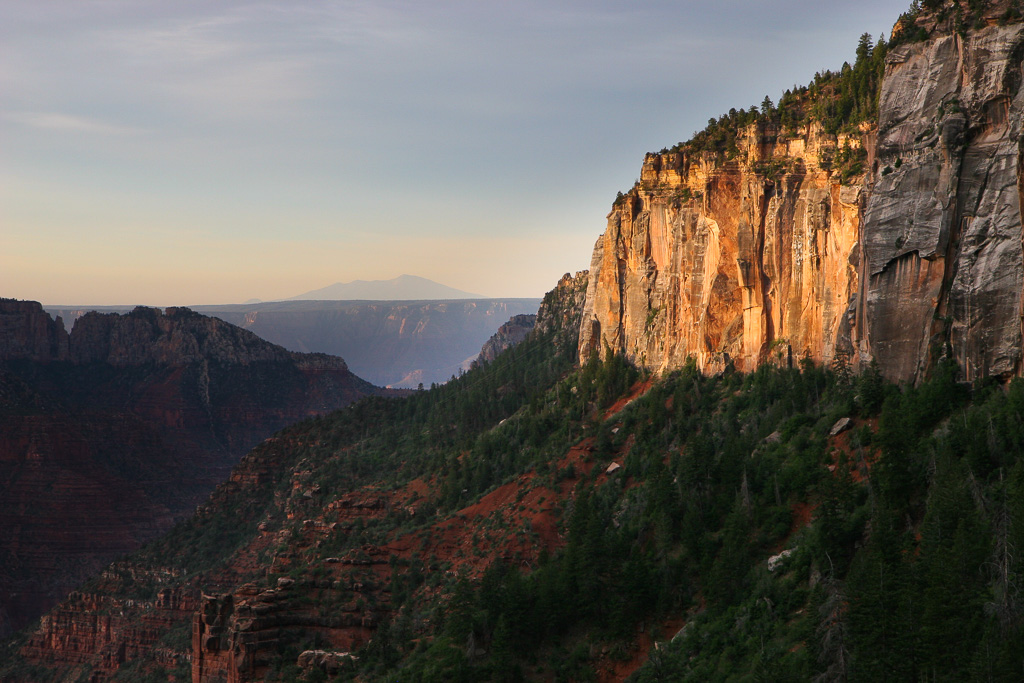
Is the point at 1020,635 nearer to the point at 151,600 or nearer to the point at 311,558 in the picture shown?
the point at 311,558

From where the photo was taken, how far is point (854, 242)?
95.9 m

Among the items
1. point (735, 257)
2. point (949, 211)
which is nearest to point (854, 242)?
point (735, 257)

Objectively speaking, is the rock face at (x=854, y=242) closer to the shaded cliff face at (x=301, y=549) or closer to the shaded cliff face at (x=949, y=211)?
the shaded cliff face at (x=949, y=211)

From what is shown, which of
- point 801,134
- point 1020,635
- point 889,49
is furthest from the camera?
point 801,134

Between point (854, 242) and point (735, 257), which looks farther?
point (735, 257)

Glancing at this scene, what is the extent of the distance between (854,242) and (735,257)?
17.4 metres

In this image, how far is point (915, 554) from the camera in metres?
64.6

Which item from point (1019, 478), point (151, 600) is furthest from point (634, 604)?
point (151, 600)

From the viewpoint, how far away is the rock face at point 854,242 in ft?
243

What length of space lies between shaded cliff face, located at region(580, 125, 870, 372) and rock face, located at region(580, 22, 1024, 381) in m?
0.17

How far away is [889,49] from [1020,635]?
48.8 meters

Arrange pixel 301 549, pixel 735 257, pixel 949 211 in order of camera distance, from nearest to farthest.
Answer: pixel 949 211 → pixel 735 257 → pixel 301 549

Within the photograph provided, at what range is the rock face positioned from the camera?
74.2 m

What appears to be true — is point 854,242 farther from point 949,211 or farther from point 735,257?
point 949,211
